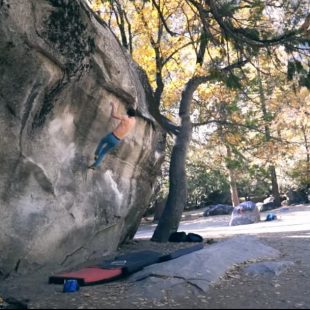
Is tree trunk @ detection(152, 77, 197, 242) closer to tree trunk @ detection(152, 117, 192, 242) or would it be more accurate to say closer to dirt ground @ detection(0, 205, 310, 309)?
tree trunk @ detection(152, 117, 192, 242)

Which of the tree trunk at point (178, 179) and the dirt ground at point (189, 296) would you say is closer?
the dirt ground at point (189, 296)

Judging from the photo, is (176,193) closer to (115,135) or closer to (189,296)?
(115,135)

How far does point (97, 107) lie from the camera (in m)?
9.84

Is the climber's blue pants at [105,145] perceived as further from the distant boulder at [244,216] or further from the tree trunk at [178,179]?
the distant boulder at [244,216]

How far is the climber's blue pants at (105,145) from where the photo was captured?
10.1m

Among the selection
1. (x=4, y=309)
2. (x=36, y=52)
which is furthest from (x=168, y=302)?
(x=36, y=52)

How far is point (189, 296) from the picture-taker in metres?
7.01

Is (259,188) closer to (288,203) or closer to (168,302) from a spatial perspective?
(288,203)

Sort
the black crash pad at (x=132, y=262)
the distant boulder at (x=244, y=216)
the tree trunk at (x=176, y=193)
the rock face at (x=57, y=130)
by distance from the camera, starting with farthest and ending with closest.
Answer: the distant boulder at (x=244, y=216) → the tree trunk at (x=176, y=193) → the black crash pad at (x=132, y=262) → the rock face at (x=57, y=130)

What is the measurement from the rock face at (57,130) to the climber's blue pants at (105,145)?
0.17 meters

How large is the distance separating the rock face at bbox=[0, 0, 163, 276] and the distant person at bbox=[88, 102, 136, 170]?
0.51ft

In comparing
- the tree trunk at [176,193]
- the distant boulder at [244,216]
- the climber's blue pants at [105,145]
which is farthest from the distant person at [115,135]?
the distant boulder at [244,216]

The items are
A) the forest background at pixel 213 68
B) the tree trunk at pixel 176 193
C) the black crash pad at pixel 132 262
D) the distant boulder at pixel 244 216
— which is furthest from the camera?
the distant boulder at pixel 244 216

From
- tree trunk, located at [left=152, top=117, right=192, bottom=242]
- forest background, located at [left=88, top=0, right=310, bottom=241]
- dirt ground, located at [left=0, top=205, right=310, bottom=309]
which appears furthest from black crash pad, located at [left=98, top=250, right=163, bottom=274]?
tree trunk, located at [left=152, top=117, right=192, bottom=242]
